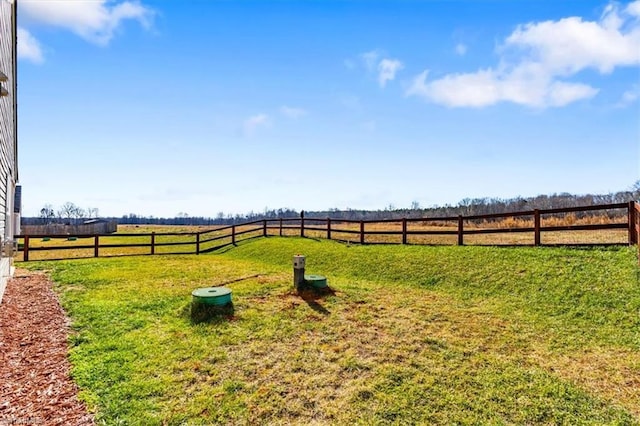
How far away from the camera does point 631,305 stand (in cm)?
632

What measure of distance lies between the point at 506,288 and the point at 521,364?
11.8 ft

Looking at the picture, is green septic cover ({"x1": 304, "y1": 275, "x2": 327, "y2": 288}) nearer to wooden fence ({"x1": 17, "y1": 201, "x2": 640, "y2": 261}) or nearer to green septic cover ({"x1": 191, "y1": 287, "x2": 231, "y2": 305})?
green septic cover ({"x1": 191, "y1": 287, "x2": 231, "y2": 305})

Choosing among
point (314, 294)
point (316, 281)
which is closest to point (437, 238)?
point (316, 281)

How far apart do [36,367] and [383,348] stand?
4.80 metres

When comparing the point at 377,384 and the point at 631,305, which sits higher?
the point at 631,305

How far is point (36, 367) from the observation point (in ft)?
16.3

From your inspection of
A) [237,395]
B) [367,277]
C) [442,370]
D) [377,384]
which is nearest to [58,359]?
[237,395]

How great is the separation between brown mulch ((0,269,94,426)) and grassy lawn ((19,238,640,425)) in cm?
20

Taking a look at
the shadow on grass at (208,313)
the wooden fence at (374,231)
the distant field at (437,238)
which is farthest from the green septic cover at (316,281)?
the distant field at (437,238)

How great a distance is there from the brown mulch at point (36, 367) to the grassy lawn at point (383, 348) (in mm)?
205

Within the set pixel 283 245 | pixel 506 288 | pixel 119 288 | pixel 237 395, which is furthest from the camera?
pixel 283 245

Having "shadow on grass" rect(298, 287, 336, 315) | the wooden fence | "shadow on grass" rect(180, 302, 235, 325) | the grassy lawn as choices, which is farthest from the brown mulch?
the wooden fence

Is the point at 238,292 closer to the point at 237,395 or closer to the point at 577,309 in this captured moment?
the point at 237,395

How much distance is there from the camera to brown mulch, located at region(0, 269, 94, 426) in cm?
392
